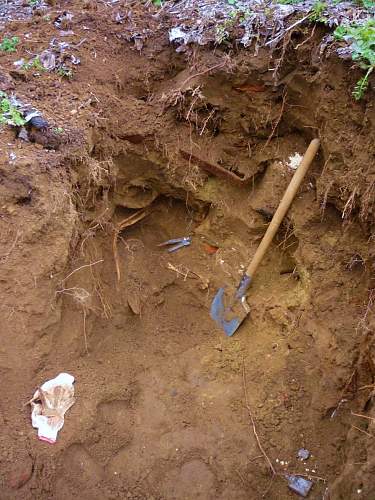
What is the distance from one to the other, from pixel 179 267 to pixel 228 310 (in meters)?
0.54

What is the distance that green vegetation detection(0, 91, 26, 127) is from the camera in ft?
10.6

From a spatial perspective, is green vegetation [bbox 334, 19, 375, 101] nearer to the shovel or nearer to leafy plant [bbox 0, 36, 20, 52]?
the shovel

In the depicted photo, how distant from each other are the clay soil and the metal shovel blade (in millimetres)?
67

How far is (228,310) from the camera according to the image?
3637 mm

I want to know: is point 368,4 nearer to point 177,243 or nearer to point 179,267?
point 177,243

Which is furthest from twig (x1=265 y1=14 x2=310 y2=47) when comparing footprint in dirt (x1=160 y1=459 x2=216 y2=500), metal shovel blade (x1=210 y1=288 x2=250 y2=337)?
footprint in dirt (x1=160 y1=459 x2=216 y2=500)

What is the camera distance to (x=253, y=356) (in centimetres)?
338

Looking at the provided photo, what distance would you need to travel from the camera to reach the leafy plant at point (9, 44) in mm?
3762

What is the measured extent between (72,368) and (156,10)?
2913mm

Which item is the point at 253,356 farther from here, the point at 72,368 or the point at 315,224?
the point at 72,368

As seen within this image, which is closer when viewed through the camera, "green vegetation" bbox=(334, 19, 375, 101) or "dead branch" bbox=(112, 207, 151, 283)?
"green vegetation" bbox=(334, 19, 375, 101)

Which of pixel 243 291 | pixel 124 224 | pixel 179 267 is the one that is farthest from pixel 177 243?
pixel 243 291

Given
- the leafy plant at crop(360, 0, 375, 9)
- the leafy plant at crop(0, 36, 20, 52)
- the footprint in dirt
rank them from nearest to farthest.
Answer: the footprint in dirt, the leafy plant at crop(360, 0, 375, 9), the leafy plant at crop(0, 36, 20, 52)

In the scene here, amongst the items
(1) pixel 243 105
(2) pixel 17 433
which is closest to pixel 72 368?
(2) pixel 17 433
